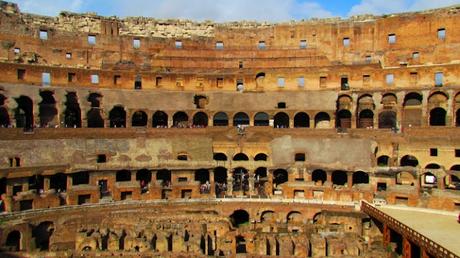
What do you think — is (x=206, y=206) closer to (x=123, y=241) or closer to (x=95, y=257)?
(x=123, y=241)

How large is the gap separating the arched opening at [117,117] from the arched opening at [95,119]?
42.3 inches

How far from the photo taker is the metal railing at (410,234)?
19.0 metres

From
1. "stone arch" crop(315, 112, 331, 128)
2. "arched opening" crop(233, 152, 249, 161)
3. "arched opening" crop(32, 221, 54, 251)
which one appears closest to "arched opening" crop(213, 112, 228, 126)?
"arched opening" crop(233, 152, 249, 161)

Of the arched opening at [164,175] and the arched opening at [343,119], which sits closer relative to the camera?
the arched opening at [164,175]

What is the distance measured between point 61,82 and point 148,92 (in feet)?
28.5

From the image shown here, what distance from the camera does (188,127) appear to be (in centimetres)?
4147

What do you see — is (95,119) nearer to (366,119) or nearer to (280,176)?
(280,176)

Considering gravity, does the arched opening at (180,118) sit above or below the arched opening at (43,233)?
above

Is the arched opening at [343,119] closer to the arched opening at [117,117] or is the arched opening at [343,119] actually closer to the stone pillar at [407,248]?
the stone pillar at [407,248]

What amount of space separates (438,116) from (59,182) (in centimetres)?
3608

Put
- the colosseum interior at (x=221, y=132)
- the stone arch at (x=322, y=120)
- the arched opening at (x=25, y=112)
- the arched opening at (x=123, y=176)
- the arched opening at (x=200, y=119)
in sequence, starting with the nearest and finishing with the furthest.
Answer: the colosseum interior at (x=221, y=132) < the arched opening at (x=123, y=176) < the arched opening at (x=25, y=112) < the stone arch at (x=322, y=120) < the arched opening at (x=200, y=119)

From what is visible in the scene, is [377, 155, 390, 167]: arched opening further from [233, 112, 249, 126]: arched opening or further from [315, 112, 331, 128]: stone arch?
[233, 112, 249, 126]: arched opening

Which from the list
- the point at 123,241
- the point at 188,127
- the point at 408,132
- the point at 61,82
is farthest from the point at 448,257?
the point at 61,82

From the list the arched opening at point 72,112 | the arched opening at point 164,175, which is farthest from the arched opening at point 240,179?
the arched opening at point 72,112
